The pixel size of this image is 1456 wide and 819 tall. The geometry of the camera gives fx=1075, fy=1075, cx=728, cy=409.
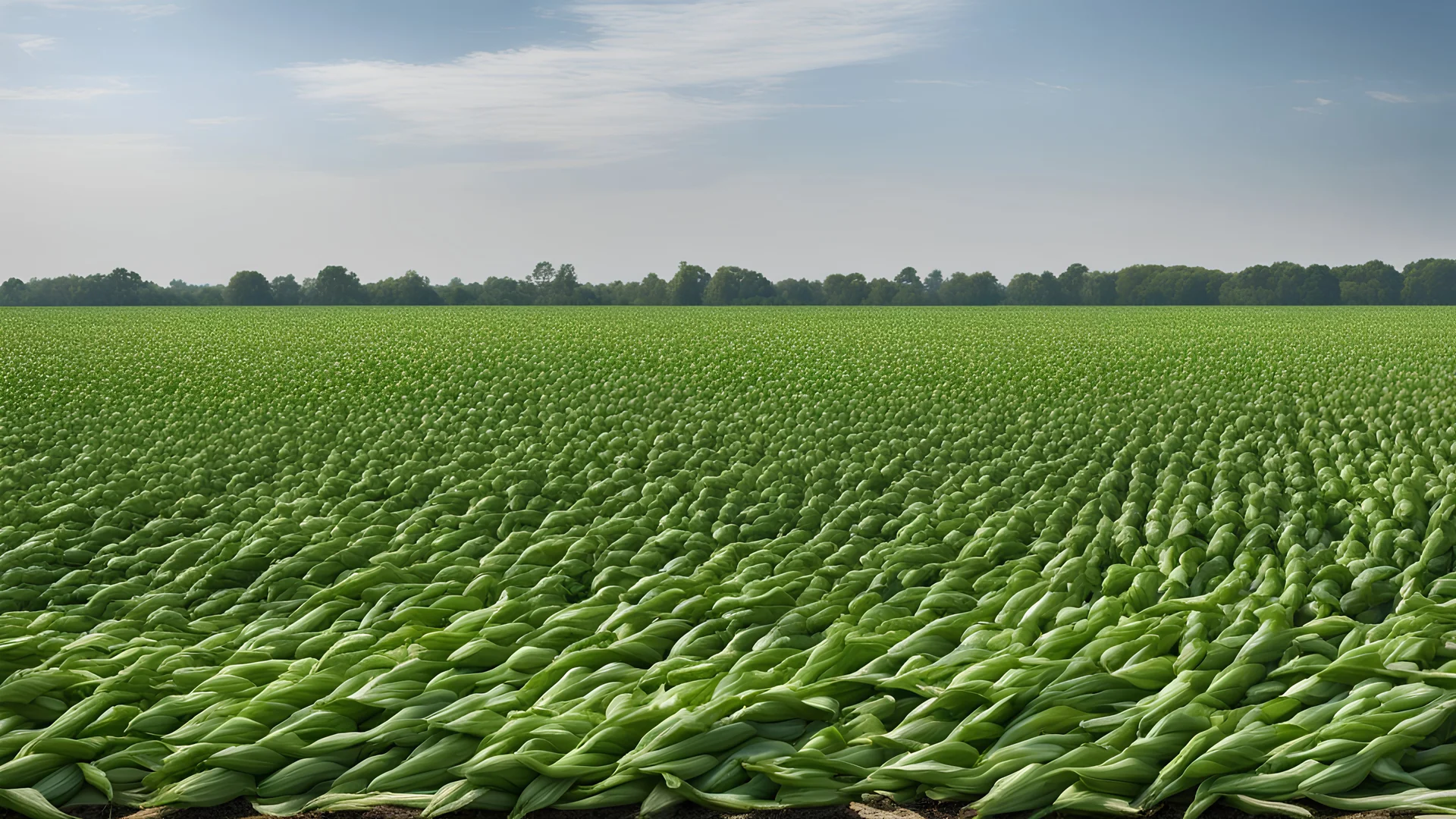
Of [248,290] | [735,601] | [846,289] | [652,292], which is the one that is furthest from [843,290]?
[735,601]

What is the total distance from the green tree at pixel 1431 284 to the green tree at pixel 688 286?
254 ft

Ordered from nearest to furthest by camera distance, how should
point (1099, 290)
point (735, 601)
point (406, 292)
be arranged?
point (735, 601)
point (406, 292)
point (1099, 290)

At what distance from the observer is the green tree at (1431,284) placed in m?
118

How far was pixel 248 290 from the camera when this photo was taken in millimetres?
120688

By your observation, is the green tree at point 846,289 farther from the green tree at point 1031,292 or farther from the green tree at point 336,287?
the green tree at point 336,287

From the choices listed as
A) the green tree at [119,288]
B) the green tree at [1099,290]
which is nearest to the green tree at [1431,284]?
the green tree at [1099,290]

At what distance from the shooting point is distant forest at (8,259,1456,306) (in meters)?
117

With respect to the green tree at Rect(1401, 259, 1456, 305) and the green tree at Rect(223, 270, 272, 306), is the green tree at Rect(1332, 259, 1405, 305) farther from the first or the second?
the green tree at Rect(223, 270, 272, 306)

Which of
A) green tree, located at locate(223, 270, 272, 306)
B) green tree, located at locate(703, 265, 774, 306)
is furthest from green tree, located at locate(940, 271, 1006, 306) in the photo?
green tree, located at locate(223, 270, 272, 306)

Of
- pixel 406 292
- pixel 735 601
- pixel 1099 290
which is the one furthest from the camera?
pixel 1099 290

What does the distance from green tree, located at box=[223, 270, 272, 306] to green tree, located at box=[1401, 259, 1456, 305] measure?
126 metres

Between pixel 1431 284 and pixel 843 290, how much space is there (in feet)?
214

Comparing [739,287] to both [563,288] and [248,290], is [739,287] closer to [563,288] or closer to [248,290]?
[563,288]

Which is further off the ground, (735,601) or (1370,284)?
(1370,284)
